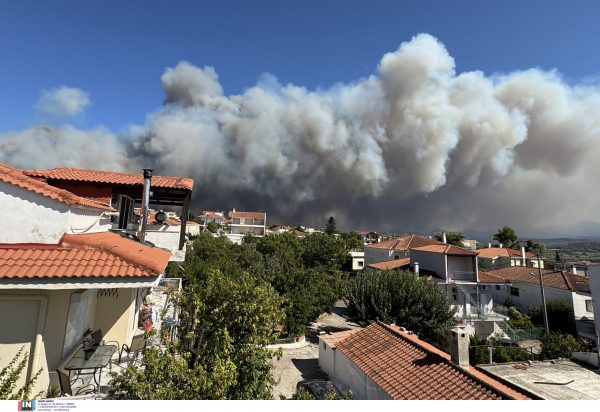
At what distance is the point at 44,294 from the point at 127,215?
940cm

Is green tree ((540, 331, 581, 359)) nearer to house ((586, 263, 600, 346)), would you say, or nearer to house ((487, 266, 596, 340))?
house ((586, 263, 600, 346))

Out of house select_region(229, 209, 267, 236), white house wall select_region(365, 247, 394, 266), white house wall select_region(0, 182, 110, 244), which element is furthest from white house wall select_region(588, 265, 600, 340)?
house select_region(229, 209, 267, 236)

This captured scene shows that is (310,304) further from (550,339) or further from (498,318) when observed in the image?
(498,318)

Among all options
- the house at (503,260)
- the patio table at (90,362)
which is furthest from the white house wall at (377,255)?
the patio table at (90,362)

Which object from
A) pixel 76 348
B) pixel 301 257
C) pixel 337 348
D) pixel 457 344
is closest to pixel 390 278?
pixel 337 348

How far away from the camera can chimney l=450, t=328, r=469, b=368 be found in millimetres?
12656

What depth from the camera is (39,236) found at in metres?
6.14

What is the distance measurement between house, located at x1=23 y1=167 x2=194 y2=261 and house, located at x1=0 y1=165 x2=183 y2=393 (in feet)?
17.1

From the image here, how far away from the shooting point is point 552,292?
36344 mm

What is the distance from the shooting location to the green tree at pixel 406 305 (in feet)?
81.6

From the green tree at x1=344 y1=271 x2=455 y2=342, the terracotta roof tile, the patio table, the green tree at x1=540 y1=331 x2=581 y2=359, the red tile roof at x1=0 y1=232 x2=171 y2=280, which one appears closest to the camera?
the red tile roof at x1=0 y1=232 x2=171 y2=280

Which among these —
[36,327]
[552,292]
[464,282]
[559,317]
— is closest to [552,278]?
[552,292]

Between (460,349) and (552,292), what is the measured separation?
32.4 m

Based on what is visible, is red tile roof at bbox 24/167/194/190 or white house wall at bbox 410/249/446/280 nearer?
red tile roof at bbox 24/167/194/190
